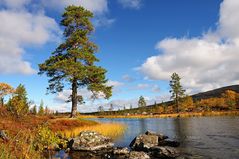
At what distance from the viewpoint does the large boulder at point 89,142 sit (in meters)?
20.5

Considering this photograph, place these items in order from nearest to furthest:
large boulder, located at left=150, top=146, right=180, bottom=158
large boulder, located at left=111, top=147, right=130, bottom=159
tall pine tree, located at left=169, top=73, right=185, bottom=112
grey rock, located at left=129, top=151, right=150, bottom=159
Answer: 1. grey rock, located at left=129, top=151, right=150, bottom=159
2. large boulder, located at left=150, top=146, right=180, bottom=158
3. large boulder, located at left=111, top=147, right=130, bottom=159
4. tall pine tree, located at left=169, top=73, right=185, bottom=112

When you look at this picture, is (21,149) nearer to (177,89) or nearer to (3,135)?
(3,135)

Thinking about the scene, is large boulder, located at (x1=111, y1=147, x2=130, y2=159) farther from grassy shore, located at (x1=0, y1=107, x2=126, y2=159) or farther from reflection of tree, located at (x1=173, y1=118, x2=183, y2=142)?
reflection of tree, located at (x1=173, y1=118, x2=183, y2=142)

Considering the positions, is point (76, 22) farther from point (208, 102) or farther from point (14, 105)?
point (208, 102)

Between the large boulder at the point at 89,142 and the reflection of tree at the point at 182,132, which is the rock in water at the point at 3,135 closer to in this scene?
the large boulder at the point at 89,142

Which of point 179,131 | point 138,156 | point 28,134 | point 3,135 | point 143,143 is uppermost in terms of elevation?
point 28,134

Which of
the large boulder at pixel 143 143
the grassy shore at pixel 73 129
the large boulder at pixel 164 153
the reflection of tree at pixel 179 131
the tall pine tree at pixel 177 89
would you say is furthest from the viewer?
the tall pine tree at pixel 177 89

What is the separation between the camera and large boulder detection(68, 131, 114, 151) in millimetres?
20500

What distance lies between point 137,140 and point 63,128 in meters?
8.61

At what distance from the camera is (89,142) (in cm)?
2095

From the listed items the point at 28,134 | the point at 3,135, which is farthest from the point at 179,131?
the point at 28,134

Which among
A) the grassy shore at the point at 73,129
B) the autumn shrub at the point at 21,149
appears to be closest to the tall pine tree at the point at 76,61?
the grassy shore at the point at 73,129

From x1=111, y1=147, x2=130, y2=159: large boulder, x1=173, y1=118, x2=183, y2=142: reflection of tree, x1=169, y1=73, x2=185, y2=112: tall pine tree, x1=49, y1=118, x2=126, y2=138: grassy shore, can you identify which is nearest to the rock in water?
x1=111, y1=147, x2=130, y2=159: large boulder

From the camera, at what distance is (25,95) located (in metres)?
80.2
